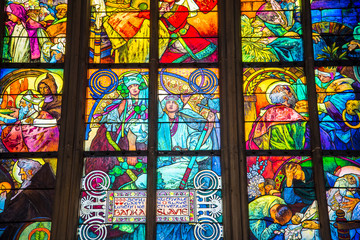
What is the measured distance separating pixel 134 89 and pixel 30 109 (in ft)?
4.35

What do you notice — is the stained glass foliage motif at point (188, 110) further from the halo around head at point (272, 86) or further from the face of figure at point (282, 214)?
the face of figure at point (282, 214)

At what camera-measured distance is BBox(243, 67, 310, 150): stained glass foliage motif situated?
7.74 meters

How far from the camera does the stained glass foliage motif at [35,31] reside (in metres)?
8.20

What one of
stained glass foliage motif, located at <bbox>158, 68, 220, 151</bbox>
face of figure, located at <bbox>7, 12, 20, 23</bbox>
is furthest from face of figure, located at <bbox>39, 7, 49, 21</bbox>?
stained glass foliage motif, located at <bbox>158, 68, 220, 151</bbox>

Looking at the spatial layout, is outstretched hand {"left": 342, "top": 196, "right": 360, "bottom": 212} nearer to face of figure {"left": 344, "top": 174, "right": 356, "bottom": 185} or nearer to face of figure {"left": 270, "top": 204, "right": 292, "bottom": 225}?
face of figure {"left": 344, "top": 174, "right": 356, "bottom": 185}

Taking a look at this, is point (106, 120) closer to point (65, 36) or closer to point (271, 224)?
point (65, 36)

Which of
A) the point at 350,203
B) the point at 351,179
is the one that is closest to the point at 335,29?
the point at 351,179

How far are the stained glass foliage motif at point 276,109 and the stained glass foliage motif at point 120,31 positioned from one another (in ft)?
4.70

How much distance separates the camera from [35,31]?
8.34 m

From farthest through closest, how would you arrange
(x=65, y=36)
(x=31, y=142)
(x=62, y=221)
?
(x=65, y=36) < (x=31, y=142) < (x=62, y=221)

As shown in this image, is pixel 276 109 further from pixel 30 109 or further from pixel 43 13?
pixel 43 13

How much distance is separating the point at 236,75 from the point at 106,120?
5.67ft

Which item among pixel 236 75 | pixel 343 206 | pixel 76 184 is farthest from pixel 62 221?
pixel 343 206

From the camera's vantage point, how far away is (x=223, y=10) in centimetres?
830
